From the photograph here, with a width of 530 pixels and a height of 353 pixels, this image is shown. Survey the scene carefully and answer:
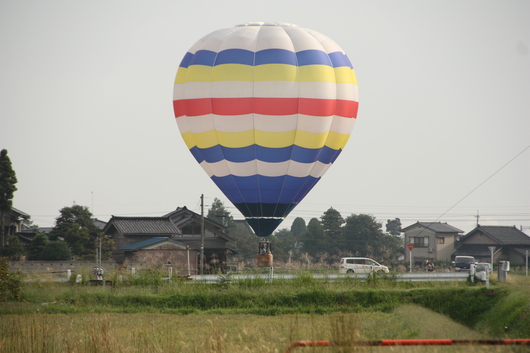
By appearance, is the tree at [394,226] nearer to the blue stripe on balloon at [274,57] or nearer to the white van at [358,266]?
the white van at [358,266]

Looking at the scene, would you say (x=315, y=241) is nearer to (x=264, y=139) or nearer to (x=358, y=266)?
(x=358, y=266)

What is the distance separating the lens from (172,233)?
52.8 meters

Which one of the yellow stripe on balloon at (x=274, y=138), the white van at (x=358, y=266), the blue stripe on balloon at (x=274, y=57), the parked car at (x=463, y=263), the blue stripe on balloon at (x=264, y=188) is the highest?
the blue stripe on balloon at (x=274, y=57)

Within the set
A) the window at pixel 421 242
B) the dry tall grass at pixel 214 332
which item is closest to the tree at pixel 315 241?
the window at pixel 421 242

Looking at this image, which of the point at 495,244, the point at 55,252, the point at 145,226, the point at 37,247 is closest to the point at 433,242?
the point at 495,244

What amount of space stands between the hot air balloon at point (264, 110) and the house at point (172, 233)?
77.5ft

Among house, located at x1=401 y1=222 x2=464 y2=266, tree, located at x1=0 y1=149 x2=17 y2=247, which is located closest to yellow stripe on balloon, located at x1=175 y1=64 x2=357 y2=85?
tree, located at x1=0 y1=149 x2=17 y2=247

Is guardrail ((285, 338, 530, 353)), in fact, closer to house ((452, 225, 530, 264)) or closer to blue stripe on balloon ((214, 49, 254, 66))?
blue stripe on balloon ((214, 49, 254, 66))

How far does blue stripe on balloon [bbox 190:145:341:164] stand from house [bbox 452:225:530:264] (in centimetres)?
4027

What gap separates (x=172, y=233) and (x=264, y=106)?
29313mm

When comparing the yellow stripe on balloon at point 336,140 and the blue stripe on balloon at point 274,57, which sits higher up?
the blue stripe on balloon at point 274,57

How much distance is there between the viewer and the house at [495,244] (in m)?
63.7

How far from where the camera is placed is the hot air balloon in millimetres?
25344

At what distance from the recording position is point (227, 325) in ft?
62.6
